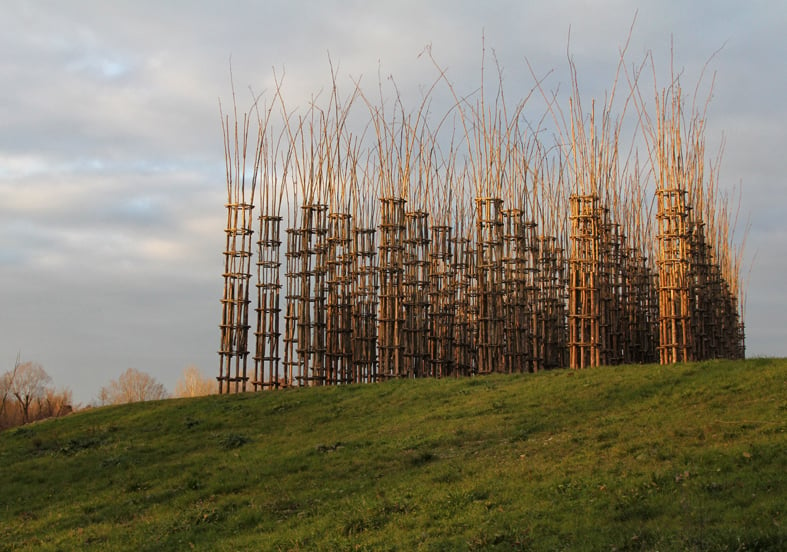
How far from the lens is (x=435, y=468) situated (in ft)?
54.5

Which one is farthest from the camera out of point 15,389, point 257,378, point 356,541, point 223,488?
point 15,389

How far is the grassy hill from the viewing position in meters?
12.6

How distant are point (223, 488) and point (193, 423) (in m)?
6.69

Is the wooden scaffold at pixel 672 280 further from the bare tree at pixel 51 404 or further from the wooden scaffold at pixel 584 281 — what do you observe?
the bare tree at pixel 51 404

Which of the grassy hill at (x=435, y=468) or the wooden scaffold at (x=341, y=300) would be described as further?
the wooden scaffold at (x=341, y=300)

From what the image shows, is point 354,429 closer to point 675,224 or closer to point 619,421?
point 619,421

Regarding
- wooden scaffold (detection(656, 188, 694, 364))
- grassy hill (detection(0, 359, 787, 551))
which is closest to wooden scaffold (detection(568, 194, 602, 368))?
wooden scaffold (detection(656, 188, 694, 364))

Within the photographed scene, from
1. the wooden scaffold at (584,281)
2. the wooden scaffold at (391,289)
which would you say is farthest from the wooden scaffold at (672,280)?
the wooden scaffold at (391,289)

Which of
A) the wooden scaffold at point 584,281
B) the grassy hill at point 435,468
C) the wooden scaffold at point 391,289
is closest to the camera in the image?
the grassy hill at point 435,468

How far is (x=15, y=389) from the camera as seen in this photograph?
46719 mm

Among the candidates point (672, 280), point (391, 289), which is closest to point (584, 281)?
point (672, 280)

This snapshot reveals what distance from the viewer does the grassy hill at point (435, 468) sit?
12555mm

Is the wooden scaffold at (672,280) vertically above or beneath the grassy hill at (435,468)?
above

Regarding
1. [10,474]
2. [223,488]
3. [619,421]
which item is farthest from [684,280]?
[10,474]
